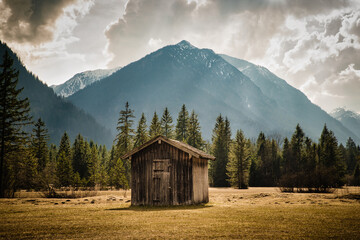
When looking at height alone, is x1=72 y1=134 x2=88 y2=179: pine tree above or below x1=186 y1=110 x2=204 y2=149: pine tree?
below

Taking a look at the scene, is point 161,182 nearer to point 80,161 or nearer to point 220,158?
point 80,161

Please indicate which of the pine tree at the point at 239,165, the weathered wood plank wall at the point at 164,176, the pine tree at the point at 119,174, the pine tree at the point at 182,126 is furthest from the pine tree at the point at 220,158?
the weathered wood plank wall at the point at 164,176

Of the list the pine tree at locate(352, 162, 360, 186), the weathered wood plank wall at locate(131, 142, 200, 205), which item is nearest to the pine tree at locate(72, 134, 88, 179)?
the weathered wood plank wall at locate(131, 142, 200, 205)

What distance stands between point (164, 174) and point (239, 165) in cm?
4322

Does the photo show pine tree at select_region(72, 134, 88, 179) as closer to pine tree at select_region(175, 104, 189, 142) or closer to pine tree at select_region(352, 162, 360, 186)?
pine tree at select_region(175, 104, 189, 142)

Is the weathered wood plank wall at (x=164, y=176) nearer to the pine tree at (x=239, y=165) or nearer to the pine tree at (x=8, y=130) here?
the pine tree at (x=8, y=130)

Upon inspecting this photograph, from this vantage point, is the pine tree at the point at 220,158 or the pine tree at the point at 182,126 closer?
the pine tree at the point at 220,158

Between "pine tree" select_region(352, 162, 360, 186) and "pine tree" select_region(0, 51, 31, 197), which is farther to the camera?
"pine tree" select_region(352, 162, 360, 186)

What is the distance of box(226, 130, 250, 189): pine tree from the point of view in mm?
60531

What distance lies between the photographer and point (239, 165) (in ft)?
202

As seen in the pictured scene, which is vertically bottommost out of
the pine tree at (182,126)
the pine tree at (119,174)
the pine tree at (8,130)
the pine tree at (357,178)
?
the pine tree at (357,178)

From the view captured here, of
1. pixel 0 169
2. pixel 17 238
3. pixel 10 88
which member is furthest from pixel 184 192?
pixel 10 88

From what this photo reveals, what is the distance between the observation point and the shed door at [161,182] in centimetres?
2119

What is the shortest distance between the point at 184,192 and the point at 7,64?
2712 centimetres
